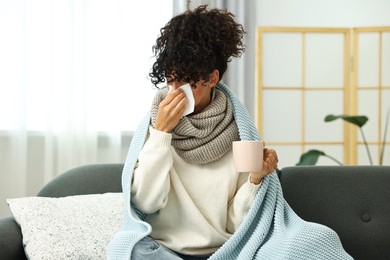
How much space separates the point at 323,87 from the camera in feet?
14.6

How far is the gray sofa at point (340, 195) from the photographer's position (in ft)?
7.23

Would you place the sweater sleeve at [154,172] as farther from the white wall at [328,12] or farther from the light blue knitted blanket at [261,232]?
the white wall at [328,12]

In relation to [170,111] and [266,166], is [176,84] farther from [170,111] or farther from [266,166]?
[266,166]

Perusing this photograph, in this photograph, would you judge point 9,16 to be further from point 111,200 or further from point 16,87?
point 111,200

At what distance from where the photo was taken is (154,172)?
1795mm

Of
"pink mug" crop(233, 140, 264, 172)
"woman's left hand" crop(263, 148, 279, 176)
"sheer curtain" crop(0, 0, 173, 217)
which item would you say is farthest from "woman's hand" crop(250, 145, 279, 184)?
"sheer curtain" crop(0, 0, 173, 217)

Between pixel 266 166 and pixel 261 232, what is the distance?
185 millimetres

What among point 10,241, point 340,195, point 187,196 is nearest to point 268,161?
point 187,196

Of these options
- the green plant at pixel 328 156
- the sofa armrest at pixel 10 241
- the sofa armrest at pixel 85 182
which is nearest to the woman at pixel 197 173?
the sofa armrest at pixel 10 241

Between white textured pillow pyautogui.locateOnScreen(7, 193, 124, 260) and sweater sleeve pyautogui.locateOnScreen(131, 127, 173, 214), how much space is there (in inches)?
9.4

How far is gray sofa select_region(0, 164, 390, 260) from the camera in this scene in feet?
7.23

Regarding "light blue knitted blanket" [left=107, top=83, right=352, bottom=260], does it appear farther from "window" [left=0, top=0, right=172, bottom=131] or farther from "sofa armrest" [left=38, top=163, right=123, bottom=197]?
"window" [left=0, top=0, right=172, bottom=131]

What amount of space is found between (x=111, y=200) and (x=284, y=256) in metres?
0.72

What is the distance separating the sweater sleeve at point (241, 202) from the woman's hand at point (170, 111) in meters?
0.27
